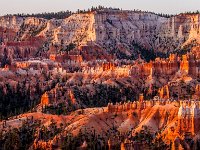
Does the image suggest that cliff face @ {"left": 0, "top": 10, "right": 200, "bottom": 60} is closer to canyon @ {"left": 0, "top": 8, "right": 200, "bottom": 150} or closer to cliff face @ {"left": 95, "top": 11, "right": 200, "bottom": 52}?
cliff face @ {"left": 95, "top": 11, "right": 200, "bottom": 52}

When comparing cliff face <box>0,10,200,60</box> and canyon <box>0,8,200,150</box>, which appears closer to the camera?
canyon <box>0,8,200,150</box>

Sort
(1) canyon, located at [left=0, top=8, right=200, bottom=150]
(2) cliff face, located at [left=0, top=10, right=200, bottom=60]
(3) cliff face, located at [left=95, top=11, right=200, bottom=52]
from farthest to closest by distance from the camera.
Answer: (3) cliff face, located at [left=95, top=11, right=200, bottom=52] < (2) cliff face, located at [left=0, top=10, right=200, bottom=60] < (1) canyon, located at [left=0, top=8, right=200, bottom=150]

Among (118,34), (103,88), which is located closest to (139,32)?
(118,34)

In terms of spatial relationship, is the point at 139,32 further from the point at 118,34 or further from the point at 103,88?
the point at 103,88

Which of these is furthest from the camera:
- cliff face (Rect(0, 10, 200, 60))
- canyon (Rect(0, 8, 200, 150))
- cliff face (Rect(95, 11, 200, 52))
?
cliff face (Rect(95, 11, 200, 52))

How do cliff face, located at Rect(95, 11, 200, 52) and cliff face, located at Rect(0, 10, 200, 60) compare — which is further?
cliff face, located at Rect(95, 11, 200, 52)

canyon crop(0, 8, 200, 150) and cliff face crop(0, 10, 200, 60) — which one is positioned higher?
cliff face crop(0, 10, 200, 60)

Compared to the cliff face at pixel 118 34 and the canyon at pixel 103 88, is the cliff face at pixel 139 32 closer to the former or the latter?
the cliff face at pixel 118 34

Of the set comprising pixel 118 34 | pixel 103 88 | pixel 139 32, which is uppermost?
pixel 139 32

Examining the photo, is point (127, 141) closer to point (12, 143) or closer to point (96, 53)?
point (12, 143)

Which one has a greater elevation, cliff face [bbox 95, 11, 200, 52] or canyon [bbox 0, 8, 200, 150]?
cliff face [bbox 95, 11, 200, 52]

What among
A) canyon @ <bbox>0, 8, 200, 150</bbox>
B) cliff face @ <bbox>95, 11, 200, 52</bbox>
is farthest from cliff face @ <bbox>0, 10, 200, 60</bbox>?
canyon @ <bbox>0, 8, 200, 150</bbox>

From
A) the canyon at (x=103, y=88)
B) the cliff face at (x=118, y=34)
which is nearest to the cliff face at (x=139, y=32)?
the cliff face at (x=118, y=34)

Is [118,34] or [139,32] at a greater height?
[139,32]
